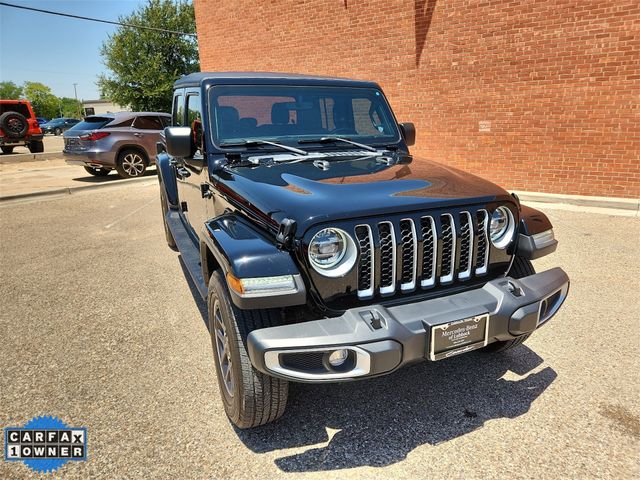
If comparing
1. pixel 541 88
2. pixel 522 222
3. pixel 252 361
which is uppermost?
pixel 541 88

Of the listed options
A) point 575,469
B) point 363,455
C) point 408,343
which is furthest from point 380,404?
point 575,469

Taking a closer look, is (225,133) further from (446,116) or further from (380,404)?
(446,116)

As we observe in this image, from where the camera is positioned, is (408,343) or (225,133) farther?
(225,133)

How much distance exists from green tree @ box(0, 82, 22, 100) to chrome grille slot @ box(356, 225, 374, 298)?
12233 cm

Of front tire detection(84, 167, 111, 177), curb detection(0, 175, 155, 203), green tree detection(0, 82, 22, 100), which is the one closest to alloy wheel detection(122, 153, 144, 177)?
curb detection(0, 175, 155, 203)

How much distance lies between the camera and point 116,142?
11047mm

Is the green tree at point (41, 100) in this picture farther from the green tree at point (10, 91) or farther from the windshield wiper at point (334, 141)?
the windshield wiper at point (334, 141)

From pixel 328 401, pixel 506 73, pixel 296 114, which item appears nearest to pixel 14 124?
pixel 506 73

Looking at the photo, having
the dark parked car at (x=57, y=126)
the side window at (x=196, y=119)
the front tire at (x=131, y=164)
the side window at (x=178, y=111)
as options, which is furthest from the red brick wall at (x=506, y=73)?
the dark parked car at (x=57, y=126)

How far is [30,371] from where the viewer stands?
2994 millimetres

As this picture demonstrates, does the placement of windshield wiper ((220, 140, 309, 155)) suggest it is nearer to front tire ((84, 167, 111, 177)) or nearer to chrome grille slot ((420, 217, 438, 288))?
chrome grille slot ((420, 217, 438, 288))

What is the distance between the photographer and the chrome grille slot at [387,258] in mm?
2082

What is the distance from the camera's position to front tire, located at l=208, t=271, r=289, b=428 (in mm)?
2080

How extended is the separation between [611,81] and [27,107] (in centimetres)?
1939
